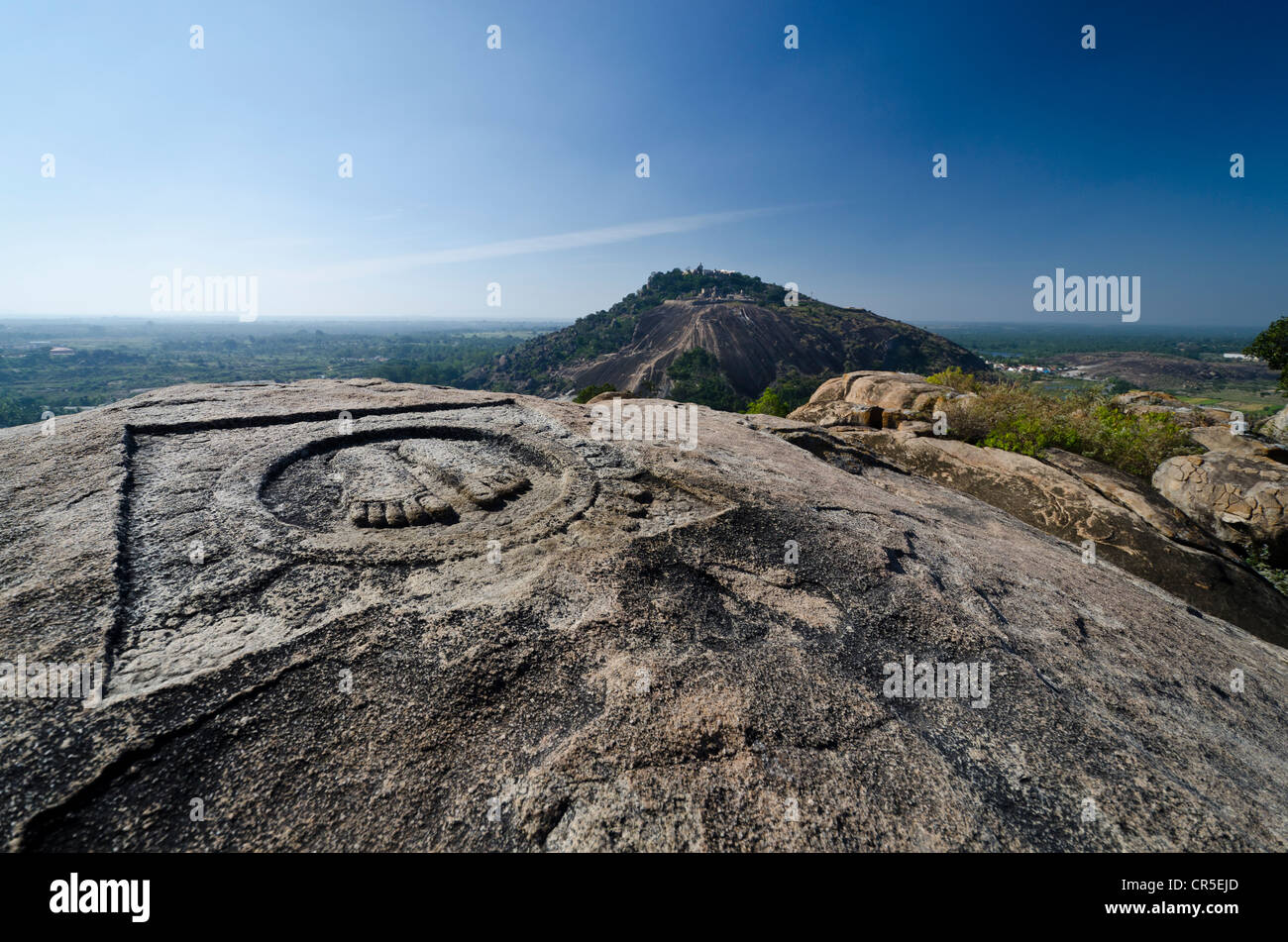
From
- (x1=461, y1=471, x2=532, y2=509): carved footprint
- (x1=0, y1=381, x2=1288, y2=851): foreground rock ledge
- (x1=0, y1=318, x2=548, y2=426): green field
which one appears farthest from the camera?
(x1=0, y1=318, x2=548, y2=426): green field

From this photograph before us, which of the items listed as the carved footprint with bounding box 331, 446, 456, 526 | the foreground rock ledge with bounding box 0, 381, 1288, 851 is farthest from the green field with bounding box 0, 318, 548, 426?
the foreground rock ledge with bounding box 0, 381, 1288, 851

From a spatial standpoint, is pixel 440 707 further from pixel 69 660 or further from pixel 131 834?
pixel 69 660

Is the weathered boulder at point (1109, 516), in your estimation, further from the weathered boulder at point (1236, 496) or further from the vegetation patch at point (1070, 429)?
the weathered boulder at point (1236, 496)

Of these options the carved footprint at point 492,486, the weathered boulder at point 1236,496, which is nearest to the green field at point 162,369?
the carved footprint at point 492,486

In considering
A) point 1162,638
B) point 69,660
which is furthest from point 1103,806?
point 69,660

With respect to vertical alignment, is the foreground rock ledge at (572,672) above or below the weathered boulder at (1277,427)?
below

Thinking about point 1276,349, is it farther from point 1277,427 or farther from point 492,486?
point 492,486

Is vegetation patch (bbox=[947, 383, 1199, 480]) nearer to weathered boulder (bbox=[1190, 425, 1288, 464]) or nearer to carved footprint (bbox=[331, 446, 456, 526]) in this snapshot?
weathered boulder (bbox=[1190, 425, 1288, 464])
